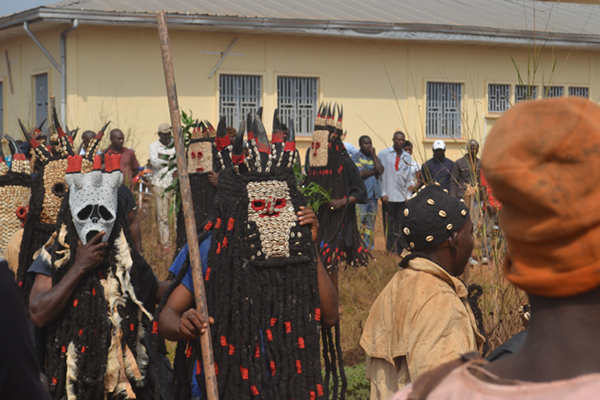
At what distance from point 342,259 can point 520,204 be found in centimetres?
804

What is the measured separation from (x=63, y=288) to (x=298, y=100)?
11962mm

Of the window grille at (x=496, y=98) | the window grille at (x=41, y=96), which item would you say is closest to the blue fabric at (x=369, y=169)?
the window grille at (x=496, y=98)

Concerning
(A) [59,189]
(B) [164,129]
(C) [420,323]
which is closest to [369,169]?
(B) [164,129]

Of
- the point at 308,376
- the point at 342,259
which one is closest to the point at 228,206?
the point at 308,376

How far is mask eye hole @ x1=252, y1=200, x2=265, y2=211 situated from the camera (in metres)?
3.47

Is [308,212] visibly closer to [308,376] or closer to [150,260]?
[308,376]

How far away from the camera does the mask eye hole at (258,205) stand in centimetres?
347

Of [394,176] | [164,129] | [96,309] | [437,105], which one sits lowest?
[96,309]

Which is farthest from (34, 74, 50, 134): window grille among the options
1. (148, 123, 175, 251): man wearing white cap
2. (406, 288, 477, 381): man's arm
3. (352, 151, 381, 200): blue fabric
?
(406, 288, 477, 381): man's arm

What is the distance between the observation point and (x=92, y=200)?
384 cm

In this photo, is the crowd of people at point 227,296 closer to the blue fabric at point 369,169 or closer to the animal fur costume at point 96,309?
the animal fur costume at point 96,309

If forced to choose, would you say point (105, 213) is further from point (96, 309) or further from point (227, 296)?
point (227, 296)

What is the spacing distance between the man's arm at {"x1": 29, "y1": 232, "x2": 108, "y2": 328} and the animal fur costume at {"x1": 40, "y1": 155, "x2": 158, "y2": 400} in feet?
0.20

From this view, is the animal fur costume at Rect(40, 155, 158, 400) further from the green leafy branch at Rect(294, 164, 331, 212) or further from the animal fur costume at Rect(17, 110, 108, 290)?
the green leafy branch at Rect(294, 164, 331, 212)
